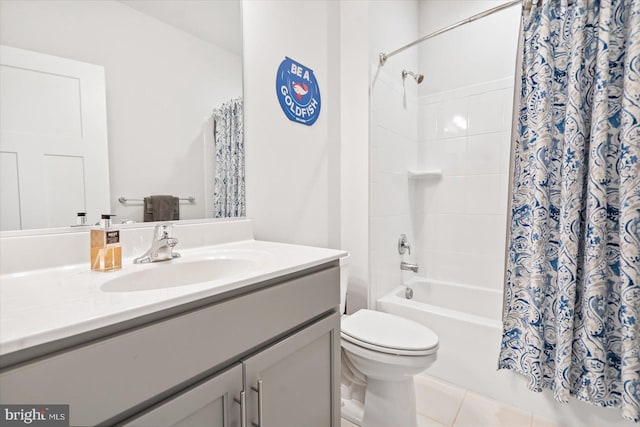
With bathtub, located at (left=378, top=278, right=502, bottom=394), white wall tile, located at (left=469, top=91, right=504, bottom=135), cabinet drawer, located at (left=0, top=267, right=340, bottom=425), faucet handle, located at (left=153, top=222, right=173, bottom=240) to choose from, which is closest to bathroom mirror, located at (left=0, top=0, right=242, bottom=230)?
faucet handle, located at (left=153, top=222, right=173, bottom=240)

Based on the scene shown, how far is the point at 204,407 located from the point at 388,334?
0.90 meters

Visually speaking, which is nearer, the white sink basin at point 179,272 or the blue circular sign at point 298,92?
the white sink basin at point 179,272

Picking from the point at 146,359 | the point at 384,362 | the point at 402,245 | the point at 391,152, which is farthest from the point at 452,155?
the point at 146,359

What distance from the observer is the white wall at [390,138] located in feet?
5.71

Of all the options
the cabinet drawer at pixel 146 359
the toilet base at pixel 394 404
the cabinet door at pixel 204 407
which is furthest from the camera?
the toilet base at pixel 394 404

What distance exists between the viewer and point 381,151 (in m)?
1.82

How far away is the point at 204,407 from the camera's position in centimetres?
64

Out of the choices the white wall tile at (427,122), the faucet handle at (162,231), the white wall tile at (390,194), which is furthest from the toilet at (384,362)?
the white wall tile at (427,122)

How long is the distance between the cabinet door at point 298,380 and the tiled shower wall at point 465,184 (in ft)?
4.99

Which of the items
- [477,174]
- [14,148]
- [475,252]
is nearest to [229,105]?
[14,148]

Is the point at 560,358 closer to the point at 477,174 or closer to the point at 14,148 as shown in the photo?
the point at 477,174

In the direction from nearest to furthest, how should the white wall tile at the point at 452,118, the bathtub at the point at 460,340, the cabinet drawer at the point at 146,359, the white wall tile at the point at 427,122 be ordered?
the cabinet drawer at the point at 146,359 < the bathtub at the point at 460,340 < the white wall tile at the point at 452,118 < the white wall tile at the point at 427,122

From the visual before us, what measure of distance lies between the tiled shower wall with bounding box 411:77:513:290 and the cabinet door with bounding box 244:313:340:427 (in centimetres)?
152

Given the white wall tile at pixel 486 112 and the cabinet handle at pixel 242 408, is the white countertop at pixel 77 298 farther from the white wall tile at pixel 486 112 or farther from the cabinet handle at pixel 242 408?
the white wall tile at pixel 486 112
